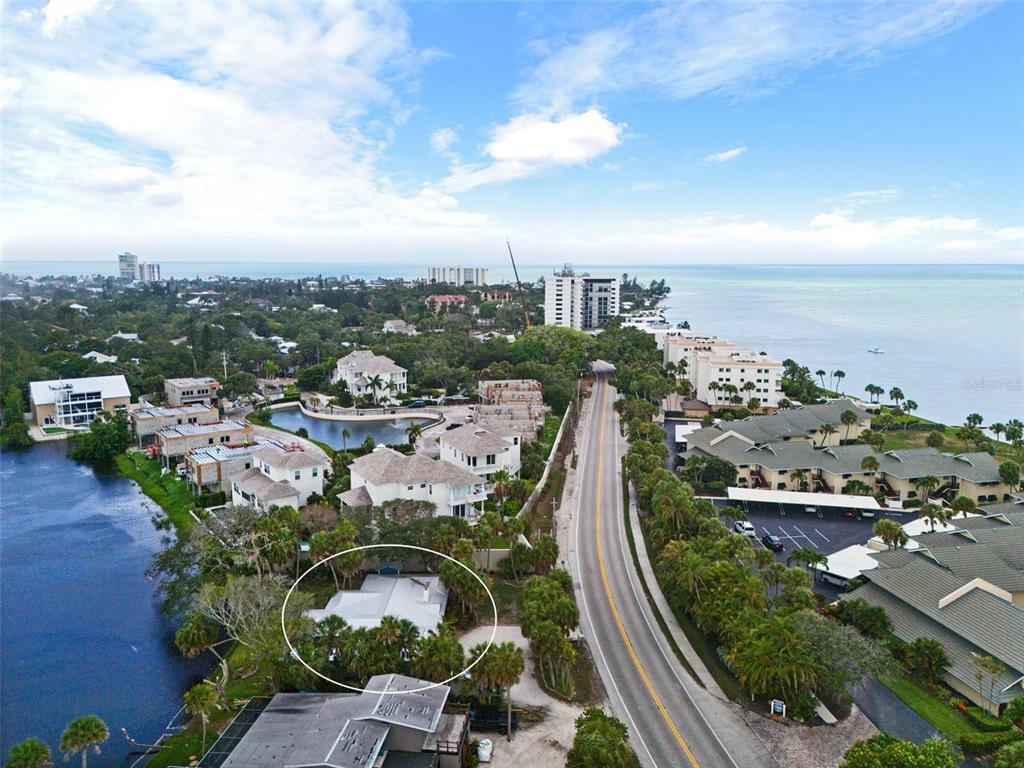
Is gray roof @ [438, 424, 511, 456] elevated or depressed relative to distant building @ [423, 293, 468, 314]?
depressed

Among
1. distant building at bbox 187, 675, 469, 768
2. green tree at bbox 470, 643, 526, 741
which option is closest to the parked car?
green tree at bbox 470, 643, 526, 741

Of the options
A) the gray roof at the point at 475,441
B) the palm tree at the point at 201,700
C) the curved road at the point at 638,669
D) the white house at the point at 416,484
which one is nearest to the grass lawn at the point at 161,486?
the white house at the point at 416,484

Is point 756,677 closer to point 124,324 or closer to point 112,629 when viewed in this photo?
point 112,629

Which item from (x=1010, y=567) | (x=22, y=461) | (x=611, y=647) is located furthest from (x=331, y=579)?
(x=22, y=461)

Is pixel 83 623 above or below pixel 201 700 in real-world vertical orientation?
below

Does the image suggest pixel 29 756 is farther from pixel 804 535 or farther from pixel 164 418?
pixel 164 418

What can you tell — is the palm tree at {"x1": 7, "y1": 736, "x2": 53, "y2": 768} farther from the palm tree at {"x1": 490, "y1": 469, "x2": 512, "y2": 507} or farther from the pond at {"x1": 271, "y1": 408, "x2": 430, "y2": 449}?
the pond at {"x1": 271, "y1": 408, "x2": 430, "y2": 449}

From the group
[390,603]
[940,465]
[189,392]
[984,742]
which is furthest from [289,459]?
[940,465]
